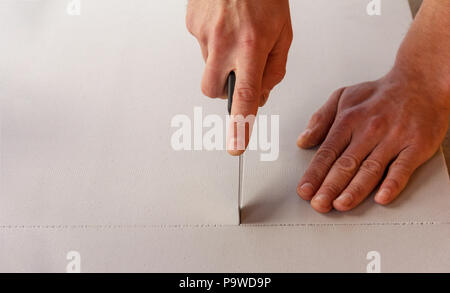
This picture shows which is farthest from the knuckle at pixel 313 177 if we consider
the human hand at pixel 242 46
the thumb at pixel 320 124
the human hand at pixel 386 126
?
the human hand at pixel 242 46

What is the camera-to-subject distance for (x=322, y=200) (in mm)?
Result: 1078

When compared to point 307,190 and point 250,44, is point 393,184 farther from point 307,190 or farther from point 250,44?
point 250,44

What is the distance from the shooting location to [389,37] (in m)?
1.50

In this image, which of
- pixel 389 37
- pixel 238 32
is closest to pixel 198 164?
pixel 238 32

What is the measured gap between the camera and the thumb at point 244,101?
2.85 feet

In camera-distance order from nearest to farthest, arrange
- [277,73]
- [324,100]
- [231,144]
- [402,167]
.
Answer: [231,144] → [277,73] → [402,167] → [324,100]

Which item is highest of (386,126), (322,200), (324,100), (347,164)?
(324,100)

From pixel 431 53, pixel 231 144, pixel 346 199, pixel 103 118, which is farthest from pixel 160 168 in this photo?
pixel 431 53

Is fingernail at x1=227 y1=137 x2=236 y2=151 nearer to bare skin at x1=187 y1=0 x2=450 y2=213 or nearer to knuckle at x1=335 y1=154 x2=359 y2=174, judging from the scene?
→ bare skin at x1=187 y1=0 x2=450 y2=213

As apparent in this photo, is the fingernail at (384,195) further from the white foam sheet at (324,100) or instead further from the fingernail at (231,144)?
the fingernail at (231,144)

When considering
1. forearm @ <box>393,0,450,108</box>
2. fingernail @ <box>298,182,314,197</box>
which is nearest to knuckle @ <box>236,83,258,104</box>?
fingernail @ <box>298,182,314,197</box>

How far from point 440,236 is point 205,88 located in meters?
0.66

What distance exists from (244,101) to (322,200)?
36 centimetres
